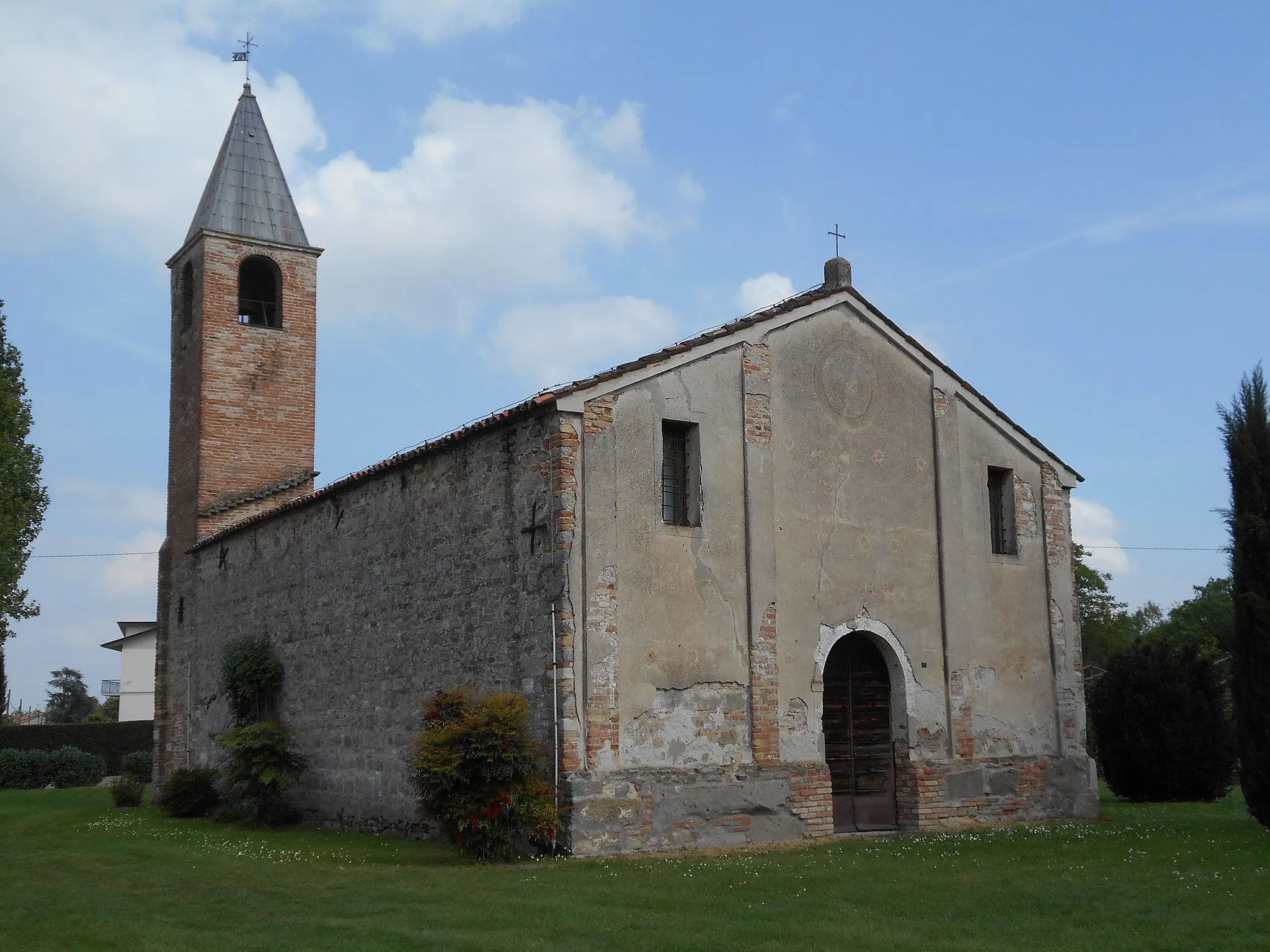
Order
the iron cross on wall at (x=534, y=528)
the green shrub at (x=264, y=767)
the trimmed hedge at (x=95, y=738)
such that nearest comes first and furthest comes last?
the iron cross on wall at (x=534, y=528)
the green shrub at (x=264, y=767)
the trimmed hedge at (x=95, y=738)

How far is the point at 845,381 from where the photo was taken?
16.0 metres

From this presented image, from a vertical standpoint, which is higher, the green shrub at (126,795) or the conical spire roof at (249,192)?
the conical spire roof at (249,192)

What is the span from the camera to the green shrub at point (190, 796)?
20.5m

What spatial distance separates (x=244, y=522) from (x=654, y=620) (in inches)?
397

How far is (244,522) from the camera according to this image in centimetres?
2097

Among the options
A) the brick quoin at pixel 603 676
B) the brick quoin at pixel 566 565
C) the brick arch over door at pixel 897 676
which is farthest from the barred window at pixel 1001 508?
the brick quoin at pixel 566 565

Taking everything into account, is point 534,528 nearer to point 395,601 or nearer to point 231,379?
point 395,601

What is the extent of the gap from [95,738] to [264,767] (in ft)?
71.9

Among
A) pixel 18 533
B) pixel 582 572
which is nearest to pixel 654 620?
pixel 582 572

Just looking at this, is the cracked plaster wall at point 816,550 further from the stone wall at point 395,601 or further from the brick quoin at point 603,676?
the stone wall at point 395,601

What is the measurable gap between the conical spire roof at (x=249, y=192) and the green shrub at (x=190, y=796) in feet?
34.7

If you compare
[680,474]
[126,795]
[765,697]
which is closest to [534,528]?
[680,474]

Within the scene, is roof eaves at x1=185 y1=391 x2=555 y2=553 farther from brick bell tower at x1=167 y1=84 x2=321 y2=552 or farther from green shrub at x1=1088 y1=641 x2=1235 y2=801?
green shrub at x1=1088 y1=641 x2=1235 y2=801

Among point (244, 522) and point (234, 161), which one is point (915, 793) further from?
point (234, 161)
